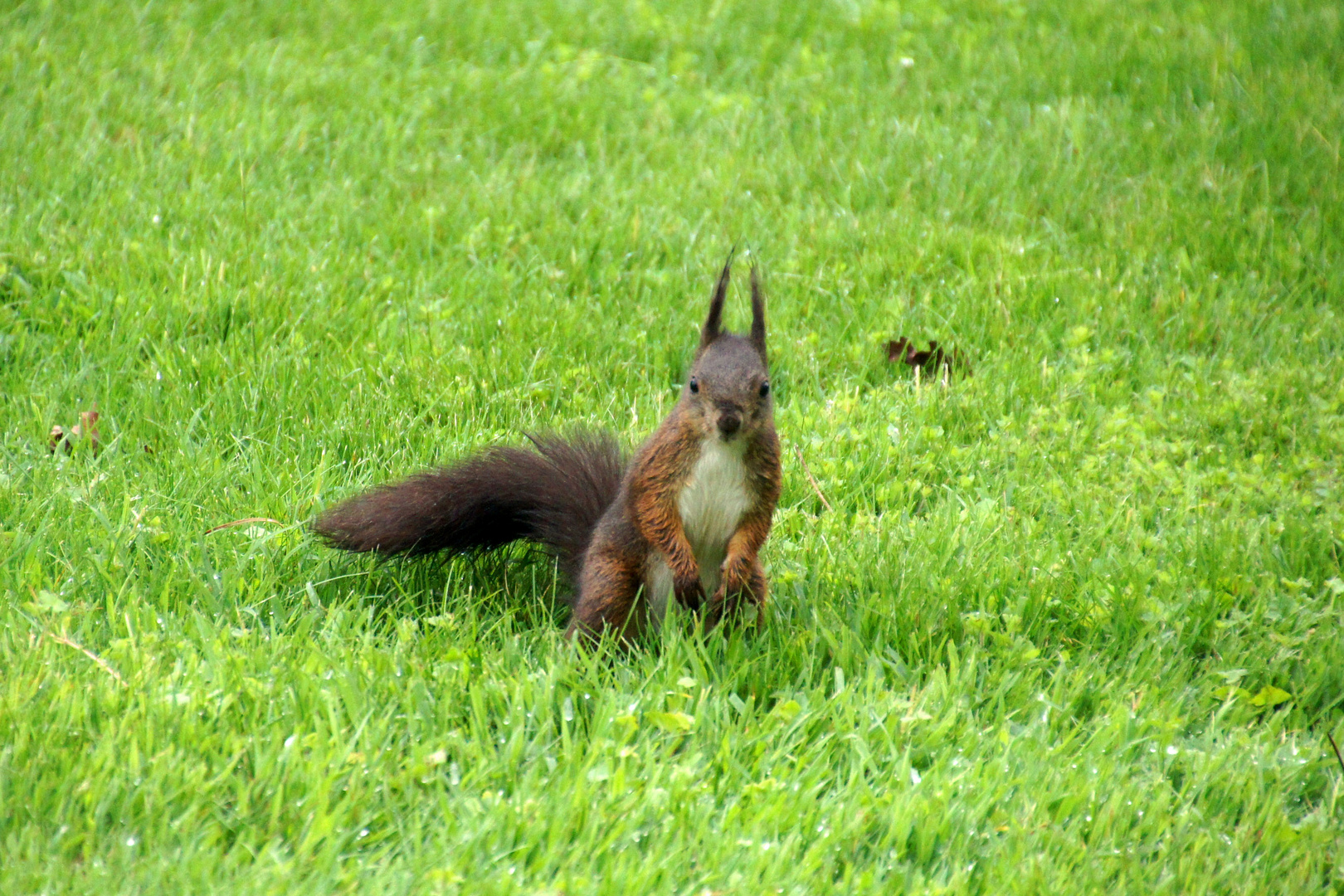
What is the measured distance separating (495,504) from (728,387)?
625 millimetres

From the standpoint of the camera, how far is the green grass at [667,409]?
2.11 metres

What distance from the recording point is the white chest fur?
8.80 ft

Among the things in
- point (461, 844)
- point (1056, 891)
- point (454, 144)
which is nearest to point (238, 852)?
point (461, 844)

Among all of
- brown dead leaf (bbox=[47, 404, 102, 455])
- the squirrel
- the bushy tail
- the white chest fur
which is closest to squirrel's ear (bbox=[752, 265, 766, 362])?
the squirrel

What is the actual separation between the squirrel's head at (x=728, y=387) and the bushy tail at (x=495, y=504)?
0.38m

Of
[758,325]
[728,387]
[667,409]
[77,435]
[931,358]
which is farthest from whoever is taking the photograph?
[931,358]

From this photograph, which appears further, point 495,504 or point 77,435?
point 77,435

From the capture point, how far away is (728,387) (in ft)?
8.56

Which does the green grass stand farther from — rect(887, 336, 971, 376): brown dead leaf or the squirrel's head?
the squirrel's head

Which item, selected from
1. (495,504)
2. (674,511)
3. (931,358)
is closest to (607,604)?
(674,511)

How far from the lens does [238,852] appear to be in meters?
1.94

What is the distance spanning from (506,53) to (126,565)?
3876 millimetres

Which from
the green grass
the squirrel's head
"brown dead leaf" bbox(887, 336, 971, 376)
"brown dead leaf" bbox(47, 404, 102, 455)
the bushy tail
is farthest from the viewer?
"brown dead leaf" bbox(887, 336, 971, 376)

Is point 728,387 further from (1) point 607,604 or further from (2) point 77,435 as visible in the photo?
(2) point 77,435
